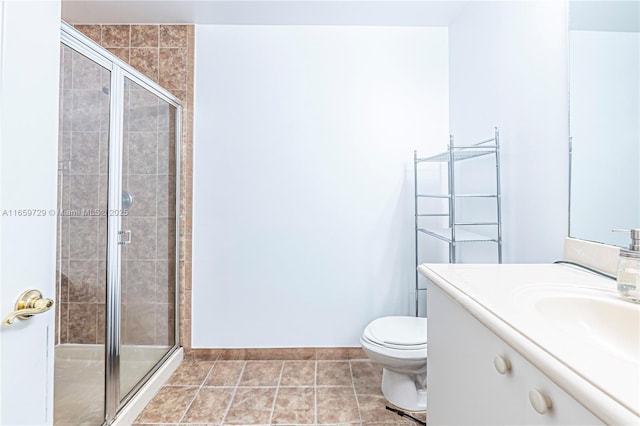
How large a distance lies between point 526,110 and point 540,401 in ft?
4.37

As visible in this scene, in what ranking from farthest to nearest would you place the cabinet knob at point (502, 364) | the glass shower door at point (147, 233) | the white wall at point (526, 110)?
the glass shower door at point (147, 233)
the white wall at point (526, 110)
the cabinet knob at point (502, 364)

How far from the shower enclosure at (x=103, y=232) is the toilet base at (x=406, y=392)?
4.36ft

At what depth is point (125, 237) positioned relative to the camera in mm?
1705

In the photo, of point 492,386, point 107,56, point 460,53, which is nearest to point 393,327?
point 492,386

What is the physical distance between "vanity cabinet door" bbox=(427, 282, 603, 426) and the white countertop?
39 mm

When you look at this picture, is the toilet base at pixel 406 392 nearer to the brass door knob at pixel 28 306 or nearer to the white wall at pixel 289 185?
the white wall at pixel 289 185

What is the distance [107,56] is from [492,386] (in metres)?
1.87

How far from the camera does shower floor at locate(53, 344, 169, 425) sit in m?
1.33

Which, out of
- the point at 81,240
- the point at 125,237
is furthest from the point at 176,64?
the point at 81,240

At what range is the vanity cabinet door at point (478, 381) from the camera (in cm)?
51

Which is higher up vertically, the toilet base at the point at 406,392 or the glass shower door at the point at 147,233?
the glass shower door at the point at 147,233


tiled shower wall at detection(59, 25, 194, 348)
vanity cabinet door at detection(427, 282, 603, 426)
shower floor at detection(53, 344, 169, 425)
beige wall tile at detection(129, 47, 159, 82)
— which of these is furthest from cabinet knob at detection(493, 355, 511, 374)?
beige wall tile at detection(129, 47, 159, 82)

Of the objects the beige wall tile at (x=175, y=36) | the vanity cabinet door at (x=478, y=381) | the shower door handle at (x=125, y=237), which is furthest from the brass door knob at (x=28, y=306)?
the beige wall tile at (x=175, y=36)

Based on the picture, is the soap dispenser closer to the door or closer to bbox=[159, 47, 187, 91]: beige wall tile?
the door
